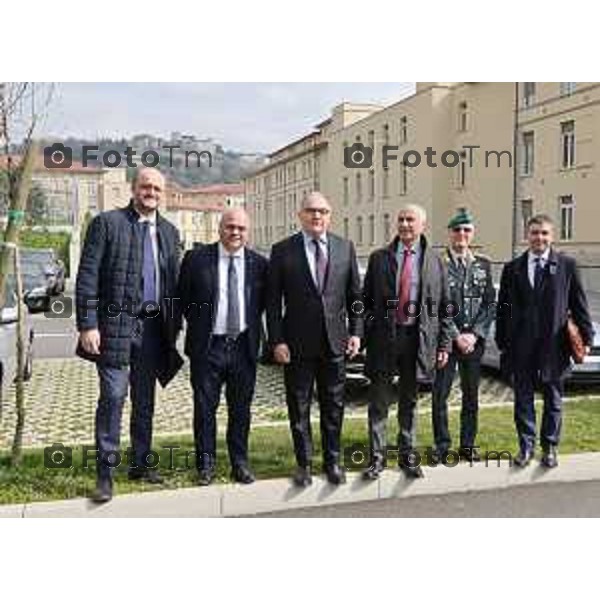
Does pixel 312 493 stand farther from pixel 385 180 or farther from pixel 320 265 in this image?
pixel 385 180

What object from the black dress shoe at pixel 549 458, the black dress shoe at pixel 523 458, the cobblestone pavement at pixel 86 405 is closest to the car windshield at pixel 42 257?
the cobblestone pavement at pixel 86 405

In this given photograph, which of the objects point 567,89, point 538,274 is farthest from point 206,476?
point 567,89

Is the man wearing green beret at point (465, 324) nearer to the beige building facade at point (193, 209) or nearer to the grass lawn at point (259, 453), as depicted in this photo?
the grass lawn at point (259, 453)

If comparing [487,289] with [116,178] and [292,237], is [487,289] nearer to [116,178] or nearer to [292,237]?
[292,237]

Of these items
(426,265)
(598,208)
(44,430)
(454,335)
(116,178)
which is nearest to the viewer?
(426,265)

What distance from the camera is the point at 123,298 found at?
4.82 meters

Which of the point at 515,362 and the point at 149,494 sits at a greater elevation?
the point at 515,362

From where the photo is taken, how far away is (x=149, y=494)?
192 inches

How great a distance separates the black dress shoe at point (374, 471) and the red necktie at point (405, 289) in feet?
3.35

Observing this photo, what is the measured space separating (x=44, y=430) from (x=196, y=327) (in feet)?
A: 8.58

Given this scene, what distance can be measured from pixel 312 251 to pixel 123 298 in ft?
4.24

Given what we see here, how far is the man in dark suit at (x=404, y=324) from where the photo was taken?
17.2 feet

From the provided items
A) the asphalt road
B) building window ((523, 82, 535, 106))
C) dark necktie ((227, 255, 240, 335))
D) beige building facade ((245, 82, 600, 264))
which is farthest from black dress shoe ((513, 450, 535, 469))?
building window ((523, 82, 535, 106))

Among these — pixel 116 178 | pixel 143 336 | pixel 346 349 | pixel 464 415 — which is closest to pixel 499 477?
pixel 464 415
